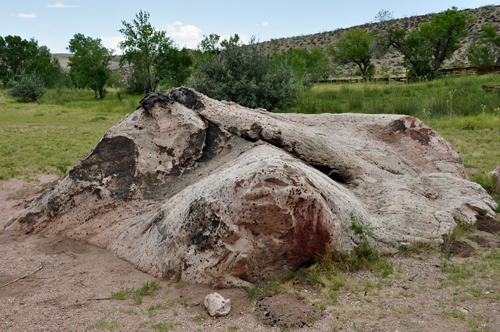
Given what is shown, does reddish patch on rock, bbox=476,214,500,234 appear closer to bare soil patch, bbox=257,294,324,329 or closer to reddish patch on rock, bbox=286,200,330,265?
reddish patch on rock, bbox=286,200,330,265

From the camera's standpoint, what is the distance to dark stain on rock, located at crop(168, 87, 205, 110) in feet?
17.4

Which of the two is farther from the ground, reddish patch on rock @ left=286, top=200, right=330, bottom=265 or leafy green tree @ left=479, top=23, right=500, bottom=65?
leafy green tree @ left=479, top=23, right=500, bottom=65

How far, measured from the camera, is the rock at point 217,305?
9.53 ft

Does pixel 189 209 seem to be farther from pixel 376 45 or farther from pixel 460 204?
pixel 376 45

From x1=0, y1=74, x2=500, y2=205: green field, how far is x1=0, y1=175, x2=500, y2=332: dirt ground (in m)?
4.09

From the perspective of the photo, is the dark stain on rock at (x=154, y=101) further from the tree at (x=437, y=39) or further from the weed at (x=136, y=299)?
the tree at (x=437, y=39)

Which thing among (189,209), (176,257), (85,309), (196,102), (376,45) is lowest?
(85,309)

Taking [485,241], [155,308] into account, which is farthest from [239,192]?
[485,241]

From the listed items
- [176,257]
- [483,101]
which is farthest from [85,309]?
[483,101]

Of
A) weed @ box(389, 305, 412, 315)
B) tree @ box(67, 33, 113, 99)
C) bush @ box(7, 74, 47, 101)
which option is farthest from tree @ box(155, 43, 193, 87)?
weed @ box(389, 305, 412, 315)

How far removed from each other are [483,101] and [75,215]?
1323 cm

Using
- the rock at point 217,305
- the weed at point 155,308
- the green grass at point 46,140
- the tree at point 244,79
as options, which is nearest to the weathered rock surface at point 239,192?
the rock at point 217,305

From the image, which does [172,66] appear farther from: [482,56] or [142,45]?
[482,56]

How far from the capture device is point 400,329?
2658mm
